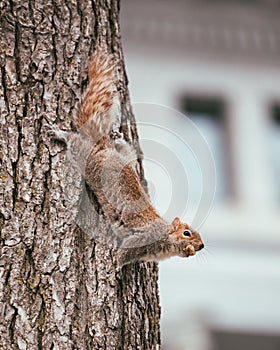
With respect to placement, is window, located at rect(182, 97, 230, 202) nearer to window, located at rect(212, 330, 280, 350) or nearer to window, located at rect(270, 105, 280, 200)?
window, located at rect(270, 105, 280, 200)

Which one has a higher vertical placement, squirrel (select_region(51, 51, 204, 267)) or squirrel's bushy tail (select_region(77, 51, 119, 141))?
squirrel's bushy tail (select_region(77, 51, 119, 141))

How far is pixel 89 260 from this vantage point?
1353mm

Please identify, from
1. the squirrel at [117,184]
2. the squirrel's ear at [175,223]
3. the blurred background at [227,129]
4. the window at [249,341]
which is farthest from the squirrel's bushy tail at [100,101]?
the window at [249,341]

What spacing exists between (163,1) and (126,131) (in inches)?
188

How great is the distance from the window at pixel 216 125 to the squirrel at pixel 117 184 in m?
4.67

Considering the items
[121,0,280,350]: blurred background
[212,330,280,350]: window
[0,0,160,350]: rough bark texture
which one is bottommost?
[0,0,160,350]: rough bark texture

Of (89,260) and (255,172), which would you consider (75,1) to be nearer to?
(89,260)

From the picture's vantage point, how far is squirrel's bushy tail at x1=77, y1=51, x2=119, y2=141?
4.75 feet

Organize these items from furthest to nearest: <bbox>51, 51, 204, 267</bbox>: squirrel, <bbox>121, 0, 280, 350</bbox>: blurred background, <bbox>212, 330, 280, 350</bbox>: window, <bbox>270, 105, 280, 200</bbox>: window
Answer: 1. <bbox>270, 105, 280, 200</bbox>: window
2. <bbox>212, 330, 280, 350</bbox>: window
3. <bbox>121, 0, 280, 350</bbox>: blurred background
4. <bbox>51, 51, 204, 267</bbox>: squirrel

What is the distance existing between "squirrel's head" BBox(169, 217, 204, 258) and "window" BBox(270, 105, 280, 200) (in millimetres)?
4938

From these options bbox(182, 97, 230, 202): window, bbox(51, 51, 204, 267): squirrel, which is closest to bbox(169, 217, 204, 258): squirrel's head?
bbox(51, 51, 204, 267): squirrel

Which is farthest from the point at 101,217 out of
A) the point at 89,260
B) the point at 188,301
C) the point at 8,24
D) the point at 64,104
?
the point at 188,301

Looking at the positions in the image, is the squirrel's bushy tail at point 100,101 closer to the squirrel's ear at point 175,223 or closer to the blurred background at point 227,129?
the squirrel's ear at point 175,223

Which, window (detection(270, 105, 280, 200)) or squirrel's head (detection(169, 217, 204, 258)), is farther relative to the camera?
window (detection(270, 105, 280, 200))
